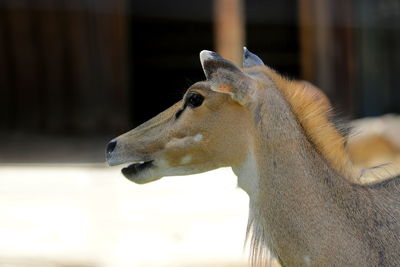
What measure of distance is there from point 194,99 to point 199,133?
17 cm

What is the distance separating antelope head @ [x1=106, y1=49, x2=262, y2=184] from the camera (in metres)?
4.13

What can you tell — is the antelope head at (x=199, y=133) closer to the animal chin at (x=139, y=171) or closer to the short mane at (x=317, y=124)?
the animal chin at (x=139, y=171)

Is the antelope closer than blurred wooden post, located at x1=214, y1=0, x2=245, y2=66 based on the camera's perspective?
Yes

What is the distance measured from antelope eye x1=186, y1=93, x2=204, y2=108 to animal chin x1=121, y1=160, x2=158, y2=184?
0.37 m

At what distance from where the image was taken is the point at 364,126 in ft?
34.8

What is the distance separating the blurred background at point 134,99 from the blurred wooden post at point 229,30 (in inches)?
0.6

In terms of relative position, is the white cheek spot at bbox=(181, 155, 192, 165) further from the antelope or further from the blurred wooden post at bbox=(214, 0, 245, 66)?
the blurred wooden post at bbox=(214, 0, 245, 66)

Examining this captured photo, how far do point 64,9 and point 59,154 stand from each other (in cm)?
257

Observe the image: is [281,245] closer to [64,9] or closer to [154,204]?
[154,204]

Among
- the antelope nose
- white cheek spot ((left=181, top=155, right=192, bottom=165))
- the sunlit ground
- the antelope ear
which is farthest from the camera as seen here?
the sunlit ground

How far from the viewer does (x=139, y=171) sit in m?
4.48

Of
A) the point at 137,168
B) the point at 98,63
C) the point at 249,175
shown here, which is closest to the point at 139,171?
the point at 137,168

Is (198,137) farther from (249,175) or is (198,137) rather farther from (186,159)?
(249,175)

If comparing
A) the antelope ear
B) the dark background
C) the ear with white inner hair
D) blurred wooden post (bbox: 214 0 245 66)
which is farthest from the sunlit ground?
the ear with white inner hair
